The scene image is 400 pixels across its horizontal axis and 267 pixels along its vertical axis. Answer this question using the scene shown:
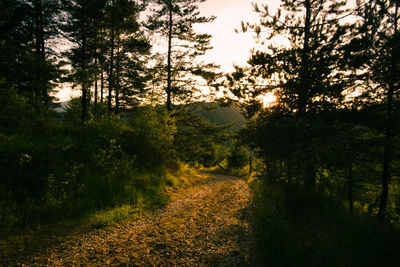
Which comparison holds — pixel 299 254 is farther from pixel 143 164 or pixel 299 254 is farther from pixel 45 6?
pixel 45 6

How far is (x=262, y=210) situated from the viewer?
6586 millimetres

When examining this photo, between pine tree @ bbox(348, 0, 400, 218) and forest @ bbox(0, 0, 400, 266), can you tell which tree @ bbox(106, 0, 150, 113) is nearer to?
forest @ bbox(0, 0, 400, 266)

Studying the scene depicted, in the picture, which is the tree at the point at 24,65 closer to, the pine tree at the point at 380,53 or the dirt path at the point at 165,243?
the dirt path at the point at 165,243

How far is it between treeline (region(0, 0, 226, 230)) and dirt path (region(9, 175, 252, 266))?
1699 mm

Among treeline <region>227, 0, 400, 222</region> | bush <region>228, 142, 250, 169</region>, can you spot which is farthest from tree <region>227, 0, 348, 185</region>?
bush <region>228, 142, 250, 169</region>

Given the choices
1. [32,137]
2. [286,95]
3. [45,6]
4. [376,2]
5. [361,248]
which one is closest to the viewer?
[361,248]

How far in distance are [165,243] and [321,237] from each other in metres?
4.00

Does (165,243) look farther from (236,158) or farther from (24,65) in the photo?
(236,158)

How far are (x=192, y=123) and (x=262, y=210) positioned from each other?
11344 mm

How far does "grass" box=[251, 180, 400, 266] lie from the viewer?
11.8 ft

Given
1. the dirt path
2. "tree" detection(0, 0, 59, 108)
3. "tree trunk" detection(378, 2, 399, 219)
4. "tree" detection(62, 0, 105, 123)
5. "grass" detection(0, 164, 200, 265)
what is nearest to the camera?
the dirt path

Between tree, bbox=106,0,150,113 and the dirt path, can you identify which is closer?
the dirt path

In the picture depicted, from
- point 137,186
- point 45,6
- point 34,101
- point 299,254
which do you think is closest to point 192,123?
point 137,186

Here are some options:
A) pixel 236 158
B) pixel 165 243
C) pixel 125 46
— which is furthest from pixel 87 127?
pixel 236 158
